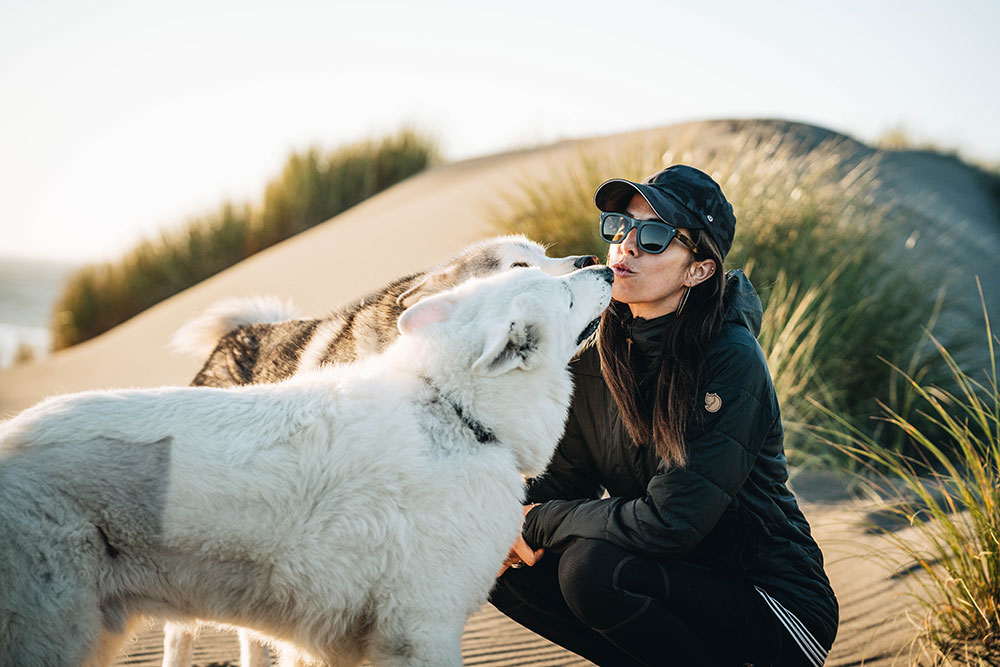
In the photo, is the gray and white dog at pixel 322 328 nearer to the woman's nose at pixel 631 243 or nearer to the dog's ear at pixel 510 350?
the woman's nose at pixel 631 243

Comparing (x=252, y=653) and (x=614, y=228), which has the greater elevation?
(x=614, y=228)

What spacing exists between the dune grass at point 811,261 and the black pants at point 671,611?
3575 millimetres

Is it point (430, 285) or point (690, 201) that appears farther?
point (430, 285)

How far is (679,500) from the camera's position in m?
2.39

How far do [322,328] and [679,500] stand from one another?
2.02 meters

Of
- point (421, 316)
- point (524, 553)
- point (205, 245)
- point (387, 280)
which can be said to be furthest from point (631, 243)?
point (205, 245)

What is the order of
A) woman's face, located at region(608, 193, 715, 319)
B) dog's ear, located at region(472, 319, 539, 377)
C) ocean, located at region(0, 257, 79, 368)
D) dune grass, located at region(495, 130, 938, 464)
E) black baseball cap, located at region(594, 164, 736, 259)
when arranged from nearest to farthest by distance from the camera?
dog's ear, located at region(472, 319, 539, 377) < black baseball cap, located at region(594, 164, 736, 259) < woman's face, located at region(608, 193, 715, 319) < dune grass, located at region(495, 130, 938, 464) < ocean, located at region(0, 257, 79, 368)

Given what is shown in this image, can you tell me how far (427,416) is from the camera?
87.4 inches

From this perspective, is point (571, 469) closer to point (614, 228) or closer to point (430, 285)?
point (614, 228)

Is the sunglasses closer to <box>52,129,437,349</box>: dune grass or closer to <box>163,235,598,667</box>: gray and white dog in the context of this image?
<box>163,235,598,667</box>: gray and white dog

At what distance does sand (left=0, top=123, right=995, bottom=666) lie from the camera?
3.44 m

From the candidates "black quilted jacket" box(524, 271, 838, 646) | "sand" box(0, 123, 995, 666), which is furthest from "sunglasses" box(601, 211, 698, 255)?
"sand" box(0, 123, 995, 666)

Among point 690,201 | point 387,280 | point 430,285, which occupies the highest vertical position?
point 690,201

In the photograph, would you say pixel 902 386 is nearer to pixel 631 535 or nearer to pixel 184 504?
pixel 631 535
